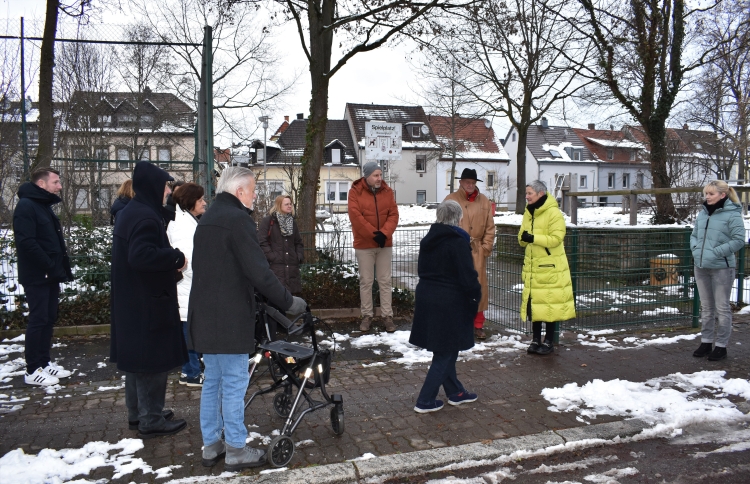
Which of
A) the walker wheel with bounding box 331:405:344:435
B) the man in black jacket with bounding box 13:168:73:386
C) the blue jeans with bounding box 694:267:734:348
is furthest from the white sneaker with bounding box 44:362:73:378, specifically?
the blue jeans with bounding box 694:267:734:348

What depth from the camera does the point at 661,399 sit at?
17.2ft

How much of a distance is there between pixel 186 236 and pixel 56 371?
195 centimetres

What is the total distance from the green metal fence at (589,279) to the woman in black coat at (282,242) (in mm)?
1444

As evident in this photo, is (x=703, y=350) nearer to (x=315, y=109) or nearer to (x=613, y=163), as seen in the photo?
(x=315, y=109)

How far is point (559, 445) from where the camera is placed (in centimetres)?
435

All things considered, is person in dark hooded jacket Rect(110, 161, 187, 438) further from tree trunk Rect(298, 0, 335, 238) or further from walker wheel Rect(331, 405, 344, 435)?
tree trunk Rect(298, 0, 335, 238)

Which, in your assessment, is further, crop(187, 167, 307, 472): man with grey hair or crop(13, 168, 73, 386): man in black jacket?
crop(13, 168, 73, 386): man in black jacket

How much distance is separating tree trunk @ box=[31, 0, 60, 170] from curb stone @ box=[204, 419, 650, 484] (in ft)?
21.8

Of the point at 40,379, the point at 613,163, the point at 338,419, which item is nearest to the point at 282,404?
the point at 338,419

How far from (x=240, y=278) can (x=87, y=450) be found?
1735mm

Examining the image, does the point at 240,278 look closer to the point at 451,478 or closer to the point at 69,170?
the point at 451,478

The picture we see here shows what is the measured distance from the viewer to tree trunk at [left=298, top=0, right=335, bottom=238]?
9.98 metres

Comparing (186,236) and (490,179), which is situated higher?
(490,179)

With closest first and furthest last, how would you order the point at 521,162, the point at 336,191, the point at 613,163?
the point at 521,162, the point at 336,191, the point at 613,163
